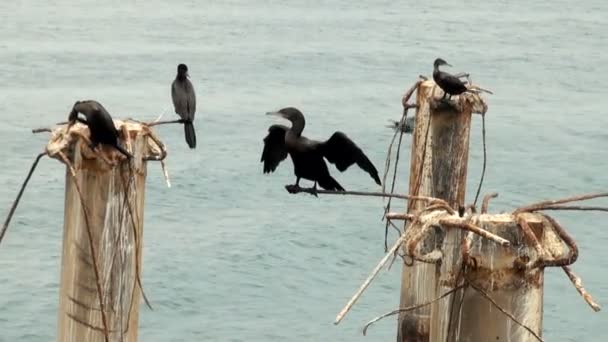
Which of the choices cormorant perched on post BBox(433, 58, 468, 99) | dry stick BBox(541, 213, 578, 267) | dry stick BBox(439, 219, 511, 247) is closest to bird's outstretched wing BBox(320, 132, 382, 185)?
cormorant perched on post BBox(433, 58, 468, 99)

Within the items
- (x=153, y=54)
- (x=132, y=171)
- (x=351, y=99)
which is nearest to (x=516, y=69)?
(x=351, y=99)

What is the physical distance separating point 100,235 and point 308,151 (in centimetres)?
310

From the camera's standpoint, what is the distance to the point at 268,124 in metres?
25.6

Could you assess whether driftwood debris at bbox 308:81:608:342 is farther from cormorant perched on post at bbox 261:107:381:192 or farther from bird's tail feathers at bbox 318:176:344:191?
bird's tail feathers at bbox 318:176:344:191

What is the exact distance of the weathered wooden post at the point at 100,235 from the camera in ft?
21.7

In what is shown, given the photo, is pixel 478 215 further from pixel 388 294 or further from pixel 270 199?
pixel 270 199

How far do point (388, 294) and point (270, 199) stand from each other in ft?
15.5

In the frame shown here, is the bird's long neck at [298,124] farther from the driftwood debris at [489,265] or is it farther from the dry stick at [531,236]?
the dry stick at [531,236]

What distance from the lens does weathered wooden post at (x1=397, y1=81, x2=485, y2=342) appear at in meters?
9.70

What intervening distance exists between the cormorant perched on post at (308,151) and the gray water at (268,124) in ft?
19.2

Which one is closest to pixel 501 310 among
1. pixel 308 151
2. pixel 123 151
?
pixel 123 151

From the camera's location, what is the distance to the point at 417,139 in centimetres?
1002

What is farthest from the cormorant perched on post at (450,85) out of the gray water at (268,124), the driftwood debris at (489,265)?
the gray water at (268,124)

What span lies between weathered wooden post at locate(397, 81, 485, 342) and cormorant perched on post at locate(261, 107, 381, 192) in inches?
24.3
